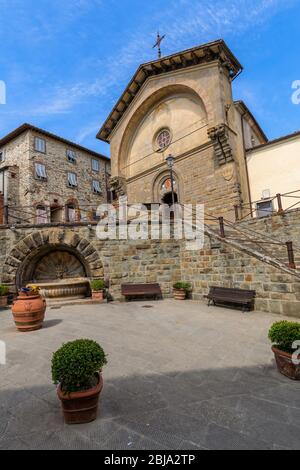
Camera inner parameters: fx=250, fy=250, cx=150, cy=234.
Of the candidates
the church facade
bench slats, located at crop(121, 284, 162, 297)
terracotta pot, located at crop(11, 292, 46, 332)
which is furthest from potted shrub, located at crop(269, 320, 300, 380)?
the church facade

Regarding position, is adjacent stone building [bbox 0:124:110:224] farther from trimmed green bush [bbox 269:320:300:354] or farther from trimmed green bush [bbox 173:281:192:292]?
trimmed green bush [bbox 269:320:300:354]

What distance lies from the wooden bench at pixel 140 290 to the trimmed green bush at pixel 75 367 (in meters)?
7.65

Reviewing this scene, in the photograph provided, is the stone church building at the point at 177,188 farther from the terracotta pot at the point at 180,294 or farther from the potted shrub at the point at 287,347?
the potted shrub at the point at 287,347

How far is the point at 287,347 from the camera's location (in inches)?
147

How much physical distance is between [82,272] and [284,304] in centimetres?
820

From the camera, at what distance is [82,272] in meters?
11.5

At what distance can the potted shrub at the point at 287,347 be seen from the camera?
3.62 m

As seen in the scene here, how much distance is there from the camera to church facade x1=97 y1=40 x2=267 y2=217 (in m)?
14.6

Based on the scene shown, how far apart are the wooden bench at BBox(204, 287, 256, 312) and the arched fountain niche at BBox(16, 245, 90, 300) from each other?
5.29 metres

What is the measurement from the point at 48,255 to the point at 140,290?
4535mm

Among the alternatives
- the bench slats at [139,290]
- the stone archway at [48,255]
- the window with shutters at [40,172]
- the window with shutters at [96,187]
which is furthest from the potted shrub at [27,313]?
the window with shutters at [96,187]

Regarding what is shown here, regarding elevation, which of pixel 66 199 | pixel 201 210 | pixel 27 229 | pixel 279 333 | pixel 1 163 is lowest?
pixel 279 333

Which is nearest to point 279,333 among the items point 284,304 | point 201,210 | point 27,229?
point 284,304
